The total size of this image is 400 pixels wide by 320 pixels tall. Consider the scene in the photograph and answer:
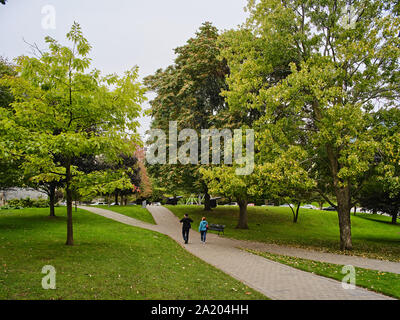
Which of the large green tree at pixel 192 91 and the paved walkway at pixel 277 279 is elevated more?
the large green tree at pixel 192 91

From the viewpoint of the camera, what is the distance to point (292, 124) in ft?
54.3

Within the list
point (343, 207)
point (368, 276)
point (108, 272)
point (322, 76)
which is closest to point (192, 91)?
point (322, 76)

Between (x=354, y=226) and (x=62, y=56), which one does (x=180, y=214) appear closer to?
(x=354, y=226)

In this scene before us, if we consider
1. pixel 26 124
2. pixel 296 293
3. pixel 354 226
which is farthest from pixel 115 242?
pixel 354 226

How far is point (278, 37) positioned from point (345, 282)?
12.6 meters

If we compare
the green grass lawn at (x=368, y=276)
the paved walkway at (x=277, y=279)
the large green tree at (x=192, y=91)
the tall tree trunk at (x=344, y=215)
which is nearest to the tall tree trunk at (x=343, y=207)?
the tall tree trunk at (x=344, y=215)

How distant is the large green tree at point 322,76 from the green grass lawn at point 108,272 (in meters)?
7.44

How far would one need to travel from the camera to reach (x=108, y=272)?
840 centimetres

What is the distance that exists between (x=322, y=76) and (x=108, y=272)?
39.3 feet

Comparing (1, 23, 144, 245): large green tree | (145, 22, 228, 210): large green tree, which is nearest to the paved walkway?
(1, 23, 144, 245): large green tree

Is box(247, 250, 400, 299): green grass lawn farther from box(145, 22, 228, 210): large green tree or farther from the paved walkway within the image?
box(145, 22, 228, 210): large green tree

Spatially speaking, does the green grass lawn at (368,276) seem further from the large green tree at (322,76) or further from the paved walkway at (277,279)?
the large green tree at (322,76)

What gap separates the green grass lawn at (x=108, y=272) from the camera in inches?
261

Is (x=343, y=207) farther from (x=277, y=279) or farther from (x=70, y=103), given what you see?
(x=70, y=103)
